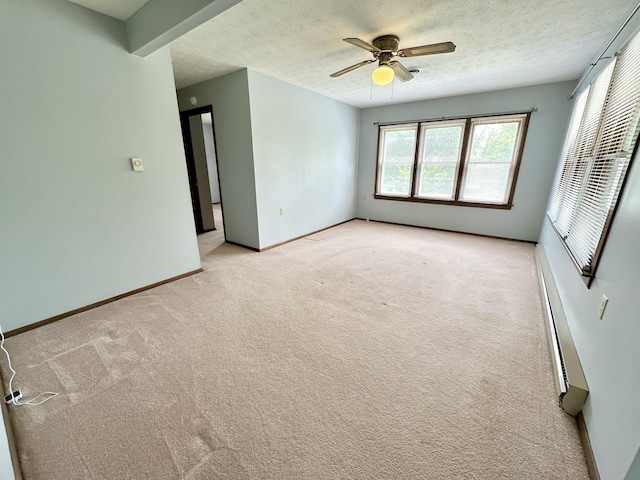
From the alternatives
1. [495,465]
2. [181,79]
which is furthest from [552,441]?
[181,79]

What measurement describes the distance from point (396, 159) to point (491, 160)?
1.72 m

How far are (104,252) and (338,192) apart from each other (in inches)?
160

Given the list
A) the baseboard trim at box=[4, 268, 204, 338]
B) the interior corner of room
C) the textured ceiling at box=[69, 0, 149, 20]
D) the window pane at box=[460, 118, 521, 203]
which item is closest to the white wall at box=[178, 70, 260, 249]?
the interior corner of room

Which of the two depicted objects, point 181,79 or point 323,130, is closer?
point 181,79

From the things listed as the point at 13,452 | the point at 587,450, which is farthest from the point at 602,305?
the point at 13,452

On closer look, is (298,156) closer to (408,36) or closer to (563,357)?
(408,36)

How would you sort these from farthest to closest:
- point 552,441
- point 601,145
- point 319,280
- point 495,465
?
point 319,280, point 601,145, point 552,441, point 495,465

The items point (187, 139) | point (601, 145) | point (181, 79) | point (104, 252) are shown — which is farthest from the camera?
point (187, 139)

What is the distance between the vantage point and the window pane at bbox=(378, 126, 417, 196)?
207 inches

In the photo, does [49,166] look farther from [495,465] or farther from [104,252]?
[495,465]

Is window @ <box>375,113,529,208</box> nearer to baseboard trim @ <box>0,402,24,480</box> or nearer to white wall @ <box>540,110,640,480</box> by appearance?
white wall @ <box>540,110,640,480</box>

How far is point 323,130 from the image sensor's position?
4688 mm

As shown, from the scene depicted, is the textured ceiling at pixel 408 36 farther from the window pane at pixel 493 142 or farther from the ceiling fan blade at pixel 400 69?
the window pane at pixel 493 142

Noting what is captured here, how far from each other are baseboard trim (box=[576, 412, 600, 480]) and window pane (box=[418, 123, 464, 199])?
4.22 m
